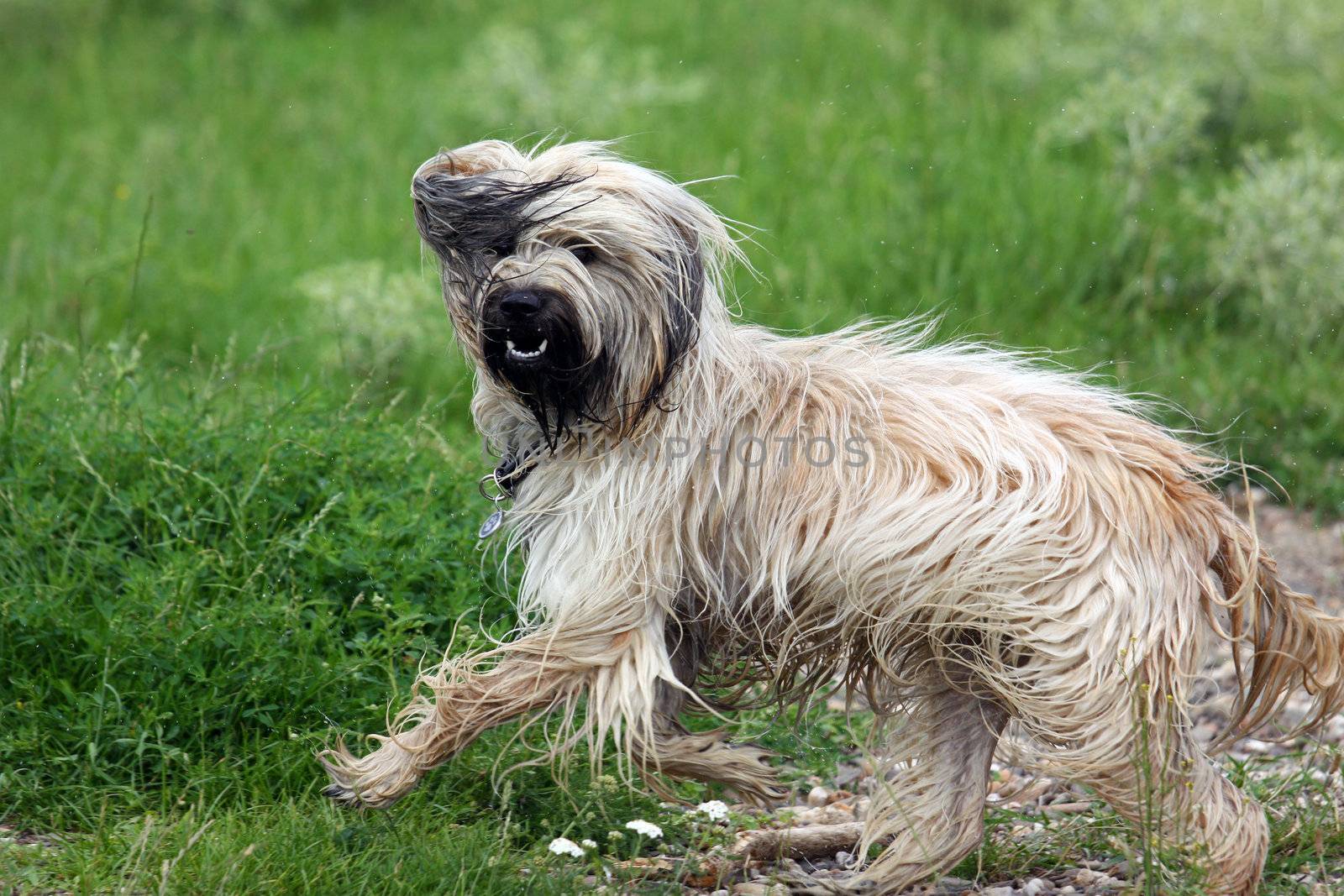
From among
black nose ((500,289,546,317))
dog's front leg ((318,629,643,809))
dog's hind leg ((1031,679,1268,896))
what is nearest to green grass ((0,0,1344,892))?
dog's front leg ((318,629,643,809))

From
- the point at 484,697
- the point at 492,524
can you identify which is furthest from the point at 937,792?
the point at 492,524

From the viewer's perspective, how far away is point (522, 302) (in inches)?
130

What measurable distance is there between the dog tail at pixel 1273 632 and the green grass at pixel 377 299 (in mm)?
446

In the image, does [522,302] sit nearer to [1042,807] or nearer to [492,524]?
[492,524]

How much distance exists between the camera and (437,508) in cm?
486

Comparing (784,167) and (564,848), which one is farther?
(784,167)

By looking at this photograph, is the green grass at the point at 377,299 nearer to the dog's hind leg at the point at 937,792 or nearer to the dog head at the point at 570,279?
the dog's hind leg at the point at 937,792

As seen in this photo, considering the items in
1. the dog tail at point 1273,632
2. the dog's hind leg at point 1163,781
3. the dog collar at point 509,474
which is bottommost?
the dog's hind leg at point 1163,781

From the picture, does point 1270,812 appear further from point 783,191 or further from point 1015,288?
point 783,191

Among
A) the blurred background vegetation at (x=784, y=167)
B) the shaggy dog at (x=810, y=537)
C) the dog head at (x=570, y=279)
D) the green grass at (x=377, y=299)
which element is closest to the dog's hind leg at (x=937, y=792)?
the shaggy dog at (x=810, y=537)

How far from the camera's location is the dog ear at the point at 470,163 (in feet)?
11.7

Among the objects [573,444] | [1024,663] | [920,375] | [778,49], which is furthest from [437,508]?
[778,49]

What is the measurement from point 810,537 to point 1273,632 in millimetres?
1165

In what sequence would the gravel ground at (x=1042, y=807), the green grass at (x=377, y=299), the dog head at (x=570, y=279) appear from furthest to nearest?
the green grass at (x=377, y=299) → the gravel ground at (x=1042, y=807) → the dog head at (x=570, y=279)
